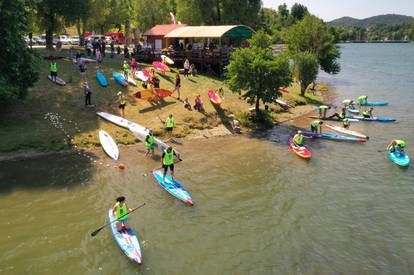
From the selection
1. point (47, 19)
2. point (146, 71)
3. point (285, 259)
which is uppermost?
point (47, 19)

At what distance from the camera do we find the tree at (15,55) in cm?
2189

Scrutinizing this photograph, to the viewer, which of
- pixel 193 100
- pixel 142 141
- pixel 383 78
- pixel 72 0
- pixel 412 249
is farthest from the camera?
pixel 383 78

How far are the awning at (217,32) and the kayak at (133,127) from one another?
642 inches

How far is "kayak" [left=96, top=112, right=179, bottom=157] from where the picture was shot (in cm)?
2436

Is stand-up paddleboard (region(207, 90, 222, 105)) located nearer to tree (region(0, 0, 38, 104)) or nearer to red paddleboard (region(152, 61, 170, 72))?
red paddleboard (region(152, 61, 170, 72))

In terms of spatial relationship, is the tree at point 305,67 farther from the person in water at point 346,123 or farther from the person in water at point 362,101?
the person in water at point 346,123

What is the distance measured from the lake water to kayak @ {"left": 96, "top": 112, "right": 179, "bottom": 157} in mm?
1151

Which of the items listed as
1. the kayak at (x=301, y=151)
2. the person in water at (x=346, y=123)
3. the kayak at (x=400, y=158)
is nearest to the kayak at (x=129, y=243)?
the kayak at (x=301, y=151)

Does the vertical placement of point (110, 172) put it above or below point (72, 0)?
below

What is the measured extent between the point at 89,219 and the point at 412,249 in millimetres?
13173

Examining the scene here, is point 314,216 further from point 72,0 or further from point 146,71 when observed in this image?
point 72,0

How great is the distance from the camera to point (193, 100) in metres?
32.8

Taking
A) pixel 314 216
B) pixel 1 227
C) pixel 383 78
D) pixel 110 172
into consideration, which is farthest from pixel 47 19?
pixel 383 78

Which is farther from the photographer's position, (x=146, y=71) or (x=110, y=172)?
(x=146, y=71)
